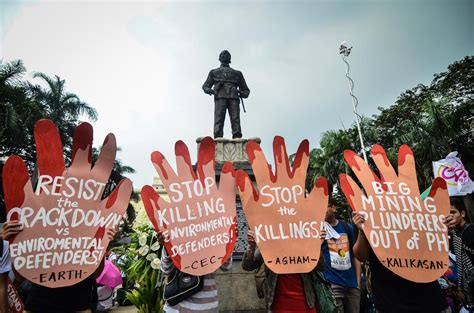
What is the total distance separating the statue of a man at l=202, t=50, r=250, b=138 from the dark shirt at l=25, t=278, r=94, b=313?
5063mm

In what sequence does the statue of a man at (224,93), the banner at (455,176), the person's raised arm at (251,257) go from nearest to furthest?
the person's raised arm at (251,257)
the banner at (455,176)
the statue of a man at (224,93)

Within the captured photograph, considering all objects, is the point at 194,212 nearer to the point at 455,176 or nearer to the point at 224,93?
the point at 455,176

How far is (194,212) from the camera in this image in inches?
106

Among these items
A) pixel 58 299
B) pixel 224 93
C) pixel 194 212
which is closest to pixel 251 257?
pixel 194 212

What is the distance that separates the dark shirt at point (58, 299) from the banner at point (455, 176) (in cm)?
408

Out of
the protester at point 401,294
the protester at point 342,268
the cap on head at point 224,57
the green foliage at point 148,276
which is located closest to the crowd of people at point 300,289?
the protester at point 401,294

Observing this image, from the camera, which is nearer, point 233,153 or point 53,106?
point 233,153

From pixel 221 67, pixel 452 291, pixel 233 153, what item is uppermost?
pixel 221 67

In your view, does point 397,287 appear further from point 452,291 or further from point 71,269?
point 71,269

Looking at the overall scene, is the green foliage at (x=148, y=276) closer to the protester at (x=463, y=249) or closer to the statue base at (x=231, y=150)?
the statue base at (x=231, y=150)

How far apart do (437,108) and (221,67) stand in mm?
8835

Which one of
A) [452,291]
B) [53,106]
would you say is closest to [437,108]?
[452,291]

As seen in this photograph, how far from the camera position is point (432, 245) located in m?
2.50

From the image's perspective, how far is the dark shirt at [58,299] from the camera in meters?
2.11
